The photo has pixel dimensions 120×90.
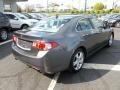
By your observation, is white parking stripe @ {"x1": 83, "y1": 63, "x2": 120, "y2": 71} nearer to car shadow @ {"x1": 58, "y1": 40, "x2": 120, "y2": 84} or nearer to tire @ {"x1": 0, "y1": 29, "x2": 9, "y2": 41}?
car shadow @ {"x1": 58, "y1": 40, "x2": 120, "y2": 84}

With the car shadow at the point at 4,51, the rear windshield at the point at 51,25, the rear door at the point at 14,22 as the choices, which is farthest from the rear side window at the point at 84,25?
the rear door at the point at 14,22

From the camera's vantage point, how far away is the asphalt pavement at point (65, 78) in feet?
14.0

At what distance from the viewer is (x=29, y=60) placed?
4.42 meters

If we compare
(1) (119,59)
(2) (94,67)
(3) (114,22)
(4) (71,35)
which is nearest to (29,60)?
(4) (71,35)

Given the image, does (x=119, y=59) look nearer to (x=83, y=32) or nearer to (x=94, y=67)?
(x=94, y=67)

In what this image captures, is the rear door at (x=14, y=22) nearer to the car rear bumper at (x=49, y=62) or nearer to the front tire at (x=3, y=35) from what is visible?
the front tire at (x=3, y=35)

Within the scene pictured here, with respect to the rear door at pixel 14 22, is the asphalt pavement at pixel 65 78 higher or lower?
lower

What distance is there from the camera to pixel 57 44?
425cm

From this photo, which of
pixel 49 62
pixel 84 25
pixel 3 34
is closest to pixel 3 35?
pixel 3 34

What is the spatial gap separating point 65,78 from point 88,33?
153 centimetres

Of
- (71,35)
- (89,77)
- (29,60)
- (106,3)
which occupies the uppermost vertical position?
(106,3)

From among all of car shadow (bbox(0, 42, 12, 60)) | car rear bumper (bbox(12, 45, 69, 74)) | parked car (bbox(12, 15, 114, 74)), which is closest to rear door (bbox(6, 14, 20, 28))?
car shadow (bbox(0, 42, 12, 60))

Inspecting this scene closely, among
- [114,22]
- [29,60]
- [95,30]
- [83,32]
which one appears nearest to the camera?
[29,60]

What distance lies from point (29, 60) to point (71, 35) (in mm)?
1212
